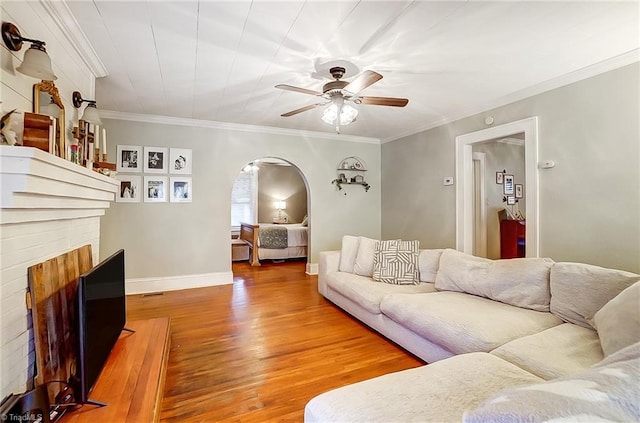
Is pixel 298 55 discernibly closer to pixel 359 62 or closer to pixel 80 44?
pixel 359 62

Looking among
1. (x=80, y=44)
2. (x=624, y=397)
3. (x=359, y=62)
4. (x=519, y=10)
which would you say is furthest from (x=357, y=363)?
(x=80, y=44)

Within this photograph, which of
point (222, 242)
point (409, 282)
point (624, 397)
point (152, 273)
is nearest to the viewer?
point (624, 397)

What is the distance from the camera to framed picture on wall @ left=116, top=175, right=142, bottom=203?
393 centimetres

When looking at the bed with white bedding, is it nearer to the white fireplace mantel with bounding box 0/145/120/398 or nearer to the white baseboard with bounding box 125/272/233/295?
the white baseboard with bounding box 125/272/233/295

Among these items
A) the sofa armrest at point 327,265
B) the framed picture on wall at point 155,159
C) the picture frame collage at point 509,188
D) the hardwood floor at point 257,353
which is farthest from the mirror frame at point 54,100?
the picture frame collage at point 509,188

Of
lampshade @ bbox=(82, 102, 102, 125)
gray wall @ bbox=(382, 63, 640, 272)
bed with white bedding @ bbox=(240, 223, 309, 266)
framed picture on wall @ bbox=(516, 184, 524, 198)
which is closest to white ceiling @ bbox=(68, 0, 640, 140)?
gray wall @ bbox=(382, 63, 640, 272)

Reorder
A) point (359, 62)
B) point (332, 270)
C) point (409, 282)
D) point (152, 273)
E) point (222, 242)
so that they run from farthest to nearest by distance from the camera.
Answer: point (222, 242)
point (152, 273)
point (332, 270)
point (409, 282)
point (359, 62)

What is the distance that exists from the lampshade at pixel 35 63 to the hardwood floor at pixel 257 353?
1904 millimetres

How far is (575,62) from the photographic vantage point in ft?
→ 8.23

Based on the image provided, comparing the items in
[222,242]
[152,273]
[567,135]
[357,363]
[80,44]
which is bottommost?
[357,363]

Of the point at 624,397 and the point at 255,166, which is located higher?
the point at 255,166

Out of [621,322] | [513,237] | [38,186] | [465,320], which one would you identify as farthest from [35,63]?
[513,237]

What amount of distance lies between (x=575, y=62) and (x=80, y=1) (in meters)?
3.77

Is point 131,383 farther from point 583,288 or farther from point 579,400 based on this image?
point 583,288
